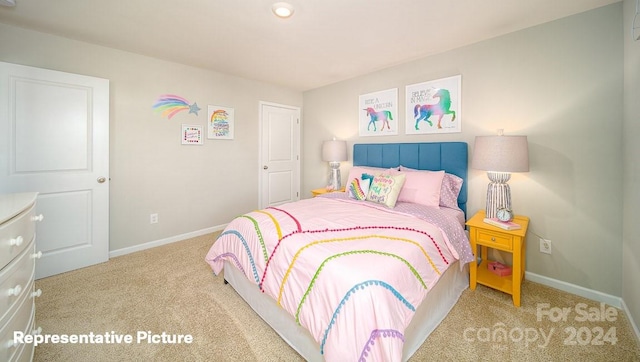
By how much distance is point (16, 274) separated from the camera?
1.13 meters

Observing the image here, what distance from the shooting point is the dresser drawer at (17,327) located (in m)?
0.98


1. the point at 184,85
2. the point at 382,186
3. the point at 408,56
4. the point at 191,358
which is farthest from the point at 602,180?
the point at 184,85

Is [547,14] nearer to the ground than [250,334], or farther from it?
farther from it

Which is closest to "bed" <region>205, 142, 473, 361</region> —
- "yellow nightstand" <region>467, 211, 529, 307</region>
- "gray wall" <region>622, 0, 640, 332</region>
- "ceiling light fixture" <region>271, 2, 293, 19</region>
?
"yellow nightstand" <region>467, 211, 529, 307</region>

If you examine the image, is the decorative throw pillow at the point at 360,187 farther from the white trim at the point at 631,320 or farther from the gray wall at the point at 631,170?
the white trim at the point at 631,320

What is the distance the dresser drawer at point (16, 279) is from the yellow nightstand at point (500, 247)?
283 cm

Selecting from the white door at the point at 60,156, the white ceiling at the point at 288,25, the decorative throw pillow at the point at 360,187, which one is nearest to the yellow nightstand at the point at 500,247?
the decorative throw pillow at the point at 360,187

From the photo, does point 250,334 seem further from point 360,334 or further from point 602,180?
point 602,180

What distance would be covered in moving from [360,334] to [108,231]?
10.1 feet

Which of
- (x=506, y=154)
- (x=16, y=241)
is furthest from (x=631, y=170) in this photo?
(x=16, y=241)

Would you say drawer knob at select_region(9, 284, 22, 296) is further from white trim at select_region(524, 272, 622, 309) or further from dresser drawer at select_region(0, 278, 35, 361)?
white trim at select_region(524, 272, 622, 309)

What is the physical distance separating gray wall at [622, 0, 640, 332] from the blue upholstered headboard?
1.09 m

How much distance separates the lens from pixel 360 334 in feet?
3.63

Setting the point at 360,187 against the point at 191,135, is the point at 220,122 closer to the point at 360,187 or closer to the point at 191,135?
the point at 191,135
